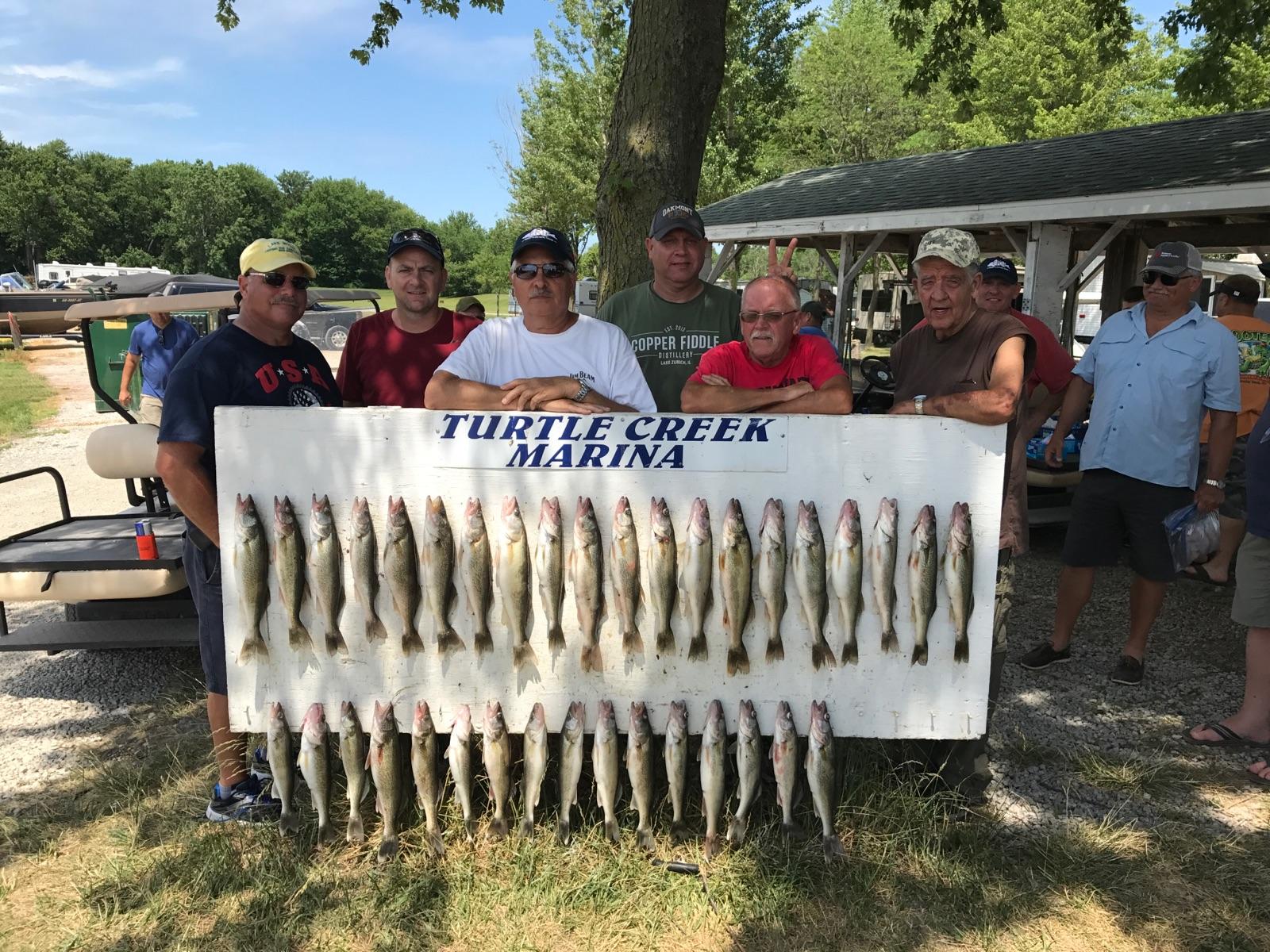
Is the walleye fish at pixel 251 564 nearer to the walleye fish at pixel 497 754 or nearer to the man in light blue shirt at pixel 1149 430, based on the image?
the walleye fish at pixel 497 754

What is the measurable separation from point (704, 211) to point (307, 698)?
1436 centimetres

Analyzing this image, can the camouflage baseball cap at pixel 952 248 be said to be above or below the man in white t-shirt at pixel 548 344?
above

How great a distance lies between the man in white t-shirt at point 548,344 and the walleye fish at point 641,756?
1.09m

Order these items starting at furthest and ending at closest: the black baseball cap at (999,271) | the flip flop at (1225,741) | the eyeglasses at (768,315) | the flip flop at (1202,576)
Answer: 1. the flip flop at (1202,576)
2. the black baseball cap at (999,271)
3. the flip flop at (1225,741)
4. the eyeglasses at (768,315)

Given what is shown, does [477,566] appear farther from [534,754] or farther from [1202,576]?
[1202,576]

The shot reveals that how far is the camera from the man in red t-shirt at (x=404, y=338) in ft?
12.7

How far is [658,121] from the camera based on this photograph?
564 centimetres

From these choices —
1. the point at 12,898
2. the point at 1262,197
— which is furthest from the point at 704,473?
the point at 1262,197

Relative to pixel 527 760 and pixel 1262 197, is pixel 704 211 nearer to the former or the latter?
pixel 1262 197

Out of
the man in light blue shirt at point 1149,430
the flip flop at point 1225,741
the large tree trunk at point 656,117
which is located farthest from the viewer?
the large tree trunk at point 656,117

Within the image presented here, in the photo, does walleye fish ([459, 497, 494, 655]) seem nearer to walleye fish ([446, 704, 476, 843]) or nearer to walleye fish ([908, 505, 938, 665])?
walleye fish ([446, 704, 476, 843])

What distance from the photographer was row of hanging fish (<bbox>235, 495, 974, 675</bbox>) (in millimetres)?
2891

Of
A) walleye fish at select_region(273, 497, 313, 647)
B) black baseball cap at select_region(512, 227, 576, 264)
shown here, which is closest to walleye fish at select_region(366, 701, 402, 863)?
walleye fish at select_region(273, 497, 313, 647)

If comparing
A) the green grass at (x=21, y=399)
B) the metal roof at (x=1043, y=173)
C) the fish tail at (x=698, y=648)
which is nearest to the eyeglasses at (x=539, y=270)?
the fish tail at (x=698, y=648)
